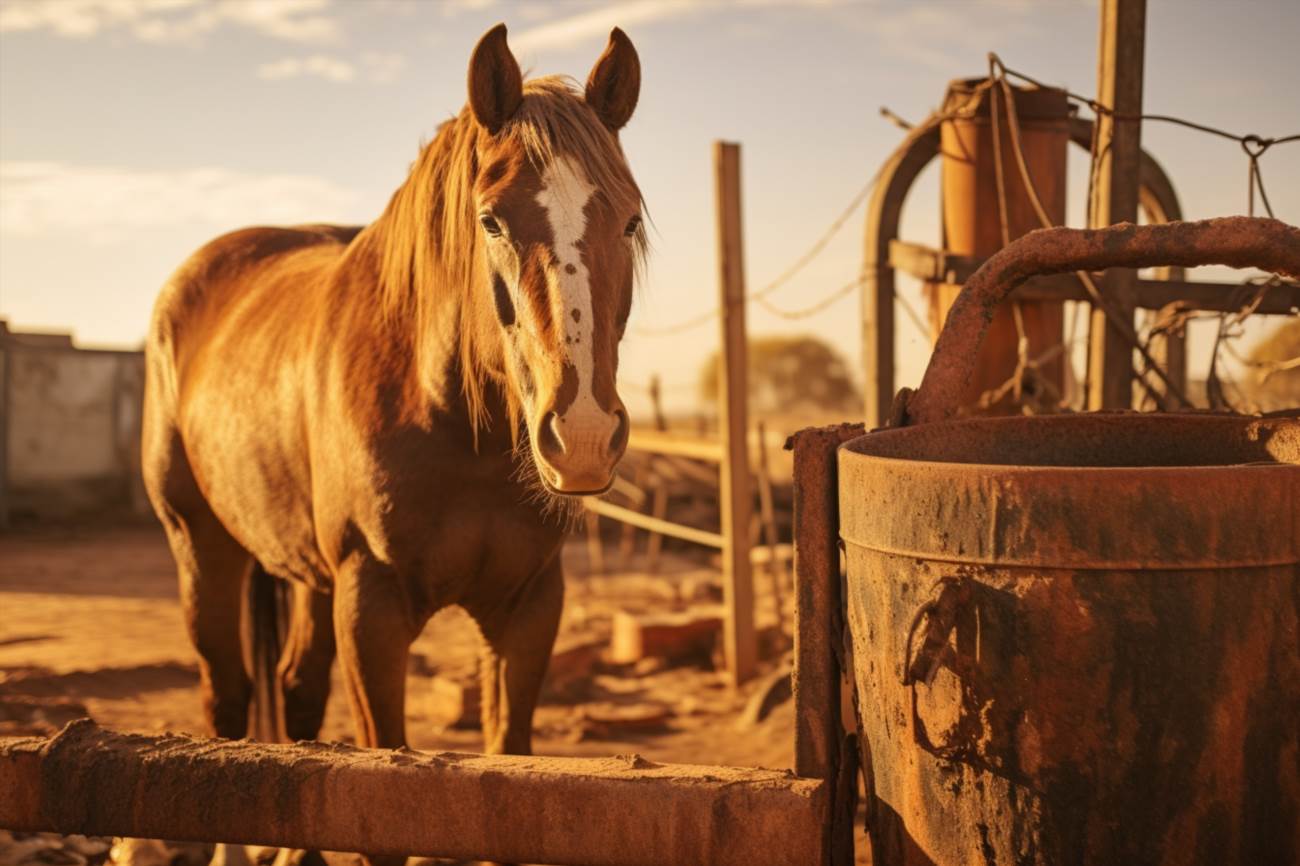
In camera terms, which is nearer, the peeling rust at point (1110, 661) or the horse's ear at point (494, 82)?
the peeling rust at point (1110, 661)

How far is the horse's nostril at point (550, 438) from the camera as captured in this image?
2100 mm

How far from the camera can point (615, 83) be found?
8.94 feet

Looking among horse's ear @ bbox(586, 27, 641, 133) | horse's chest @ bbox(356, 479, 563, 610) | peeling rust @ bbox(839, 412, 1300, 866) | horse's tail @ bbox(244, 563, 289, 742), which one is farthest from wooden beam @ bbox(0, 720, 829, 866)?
horse's tail @ bbox(244, 563, 289, 742)

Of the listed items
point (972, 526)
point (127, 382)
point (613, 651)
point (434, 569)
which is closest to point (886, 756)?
point (972, 526)

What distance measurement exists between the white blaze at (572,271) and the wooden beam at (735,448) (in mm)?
4264

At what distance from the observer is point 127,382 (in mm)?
14844

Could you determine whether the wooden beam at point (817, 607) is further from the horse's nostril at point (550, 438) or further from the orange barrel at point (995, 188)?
the orange barrel at point (995, 188)

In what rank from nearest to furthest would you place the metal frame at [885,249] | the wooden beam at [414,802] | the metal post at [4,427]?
the wooden beam at [414,802] < the metal frame at [885,249] < the metal post at [4,427]

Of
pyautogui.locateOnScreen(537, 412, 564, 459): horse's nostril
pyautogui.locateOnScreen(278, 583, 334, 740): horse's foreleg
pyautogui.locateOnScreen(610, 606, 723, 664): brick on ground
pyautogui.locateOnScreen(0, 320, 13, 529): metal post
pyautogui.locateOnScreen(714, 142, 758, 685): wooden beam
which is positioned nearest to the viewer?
pyautogui.locateOnScreen(537, 412, 564, 459): horse's nostril

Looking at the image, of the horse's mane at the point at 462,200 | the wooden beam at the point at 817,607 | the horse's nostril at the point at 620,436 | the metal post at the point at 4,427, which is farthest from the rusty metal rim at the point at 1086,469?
the metal post at the point at 4,427

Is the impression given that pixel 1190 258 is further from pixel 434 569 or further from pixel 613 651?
pixel 613 651

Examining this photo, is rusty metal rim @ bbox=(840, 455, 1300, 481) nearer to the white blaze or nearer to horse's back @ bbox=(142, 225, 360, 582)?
the white blaze

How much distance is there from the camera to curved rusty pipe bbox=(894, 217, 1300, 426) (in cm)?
184

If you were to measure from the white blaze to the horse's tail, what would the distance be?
2.44m
